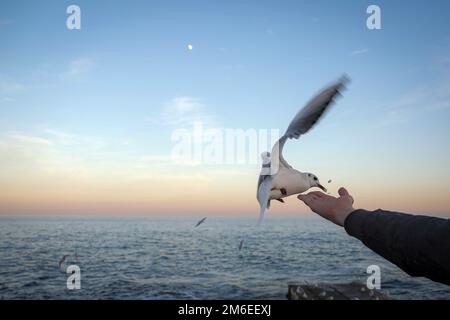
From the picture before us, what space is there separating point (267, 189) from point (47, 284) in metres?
24.7

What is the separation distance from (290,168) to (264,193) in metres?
0.37

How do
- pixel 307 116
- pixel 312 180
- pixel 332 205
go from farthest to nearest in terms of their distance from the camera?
pixel 307 116, pixel 312 180, pixel 332 205

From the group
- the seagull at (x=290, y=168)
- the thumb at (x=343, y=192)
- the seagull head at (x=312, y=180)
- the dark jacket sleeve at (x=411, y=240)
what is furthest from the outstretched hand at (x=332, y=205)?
the seagull head at (x=312, y=180)

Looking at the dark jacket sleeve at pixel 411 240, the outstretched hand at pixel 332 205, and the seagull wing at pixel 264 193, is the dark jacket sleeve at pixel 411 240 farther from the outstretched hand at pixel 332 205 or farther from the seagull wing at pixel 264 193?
the seagull wing at pixel 264 193

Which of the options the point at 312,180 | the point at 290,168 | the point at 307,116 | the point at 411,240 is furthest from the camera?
the point at 307,116

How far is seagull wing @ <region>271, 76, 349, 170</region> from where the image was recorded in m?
3.22

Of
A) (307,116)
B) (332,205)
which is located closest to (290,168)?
(307,116)

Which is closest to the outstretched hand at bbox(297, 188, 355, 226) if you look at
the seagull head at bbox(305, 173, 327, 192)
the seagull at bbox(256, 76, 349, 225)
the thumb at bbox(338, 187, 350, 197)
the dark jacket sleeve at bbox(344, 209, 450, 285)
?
the thumb at bbox(338, 187, 350, 197)

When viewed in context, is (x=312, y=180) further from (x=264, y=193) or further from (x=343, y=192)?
(x=343, y=192)

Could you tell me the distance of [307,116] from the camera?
11.4 feet

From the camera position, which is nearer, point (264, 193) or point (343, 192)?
point (343, 192)

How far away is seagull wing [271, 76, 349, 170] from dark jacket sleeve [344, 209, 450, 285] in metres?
2.05

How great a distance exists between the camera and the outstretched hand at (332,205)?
4.57 feet
